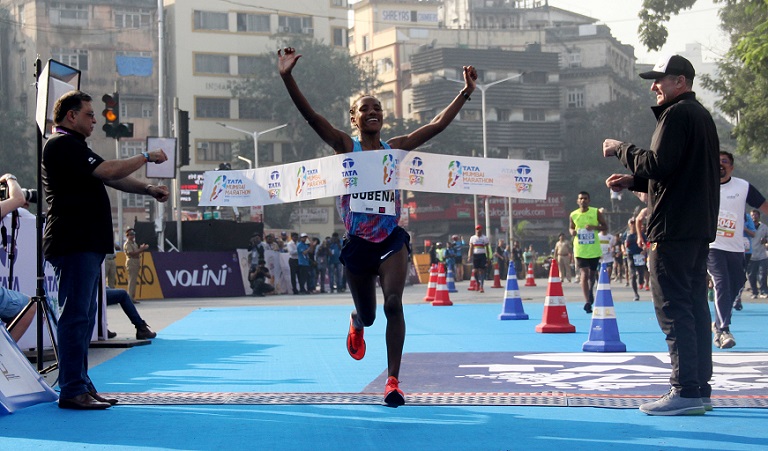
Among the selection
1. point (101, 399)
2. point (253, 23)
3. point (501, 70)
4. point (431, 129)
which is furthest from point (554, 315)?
point (501, 70)

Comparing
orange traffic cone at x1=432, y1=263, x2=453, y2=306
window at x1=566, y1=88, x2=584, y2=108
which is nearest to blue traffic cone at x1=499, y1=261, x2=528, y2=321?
orange traffic cone at x1=432, y1=263, x2=453, y2=306

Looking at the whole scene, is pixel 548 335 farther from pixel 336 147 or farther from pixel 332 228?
pixel 332 228

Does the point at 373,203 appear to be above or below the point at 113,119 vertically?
below

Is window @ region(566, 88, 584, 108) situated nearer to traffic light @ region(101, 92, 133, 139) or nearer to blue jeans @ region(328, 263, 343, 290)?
blue jeans @ region(328, 263, 343, 290)

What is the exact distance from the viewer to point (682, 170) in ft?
21.2

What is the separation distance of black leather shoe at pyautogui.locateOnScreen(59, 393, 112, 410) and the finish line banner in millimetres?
1902

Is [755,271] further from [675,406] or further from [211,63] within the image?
[211,63]

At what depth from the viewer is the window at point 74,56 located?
254 ft

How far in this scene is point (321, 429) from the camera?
5809mm

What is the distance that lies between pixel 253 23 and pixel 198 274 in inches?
2149

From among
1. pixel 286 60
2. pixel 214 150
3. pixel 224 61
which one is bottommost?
pixel 286 60

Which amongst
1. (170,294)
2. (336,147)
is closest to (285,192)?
(336,147)

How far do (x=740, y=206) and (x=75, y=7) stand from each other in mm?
74481

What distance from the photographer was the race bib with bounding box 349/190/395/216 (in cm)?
682
